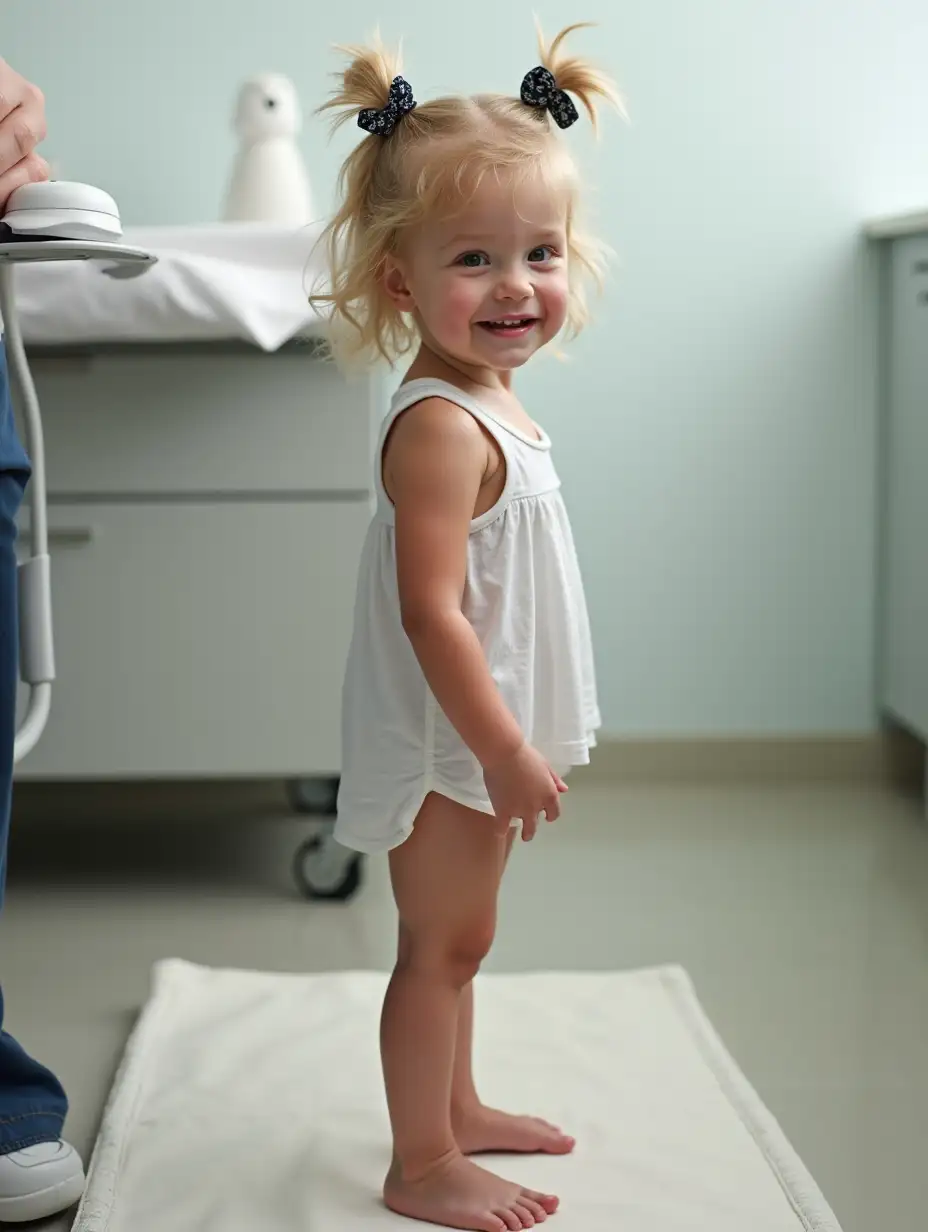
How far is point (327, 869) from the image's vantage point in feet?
6.15

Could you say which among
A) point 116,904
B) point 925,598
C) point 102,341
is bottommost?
point 116,904

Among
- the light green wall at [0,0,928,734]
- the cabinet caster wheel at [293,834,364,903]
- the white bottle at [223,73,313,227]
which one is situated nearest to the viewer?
the cabinet caster wheel at [293,834,364,903]

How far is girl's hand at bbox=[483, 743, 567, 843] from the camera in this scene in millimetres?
991

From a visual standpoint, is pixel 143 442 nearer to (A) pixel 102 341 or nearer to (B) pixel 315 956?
(A) pixel 102 341

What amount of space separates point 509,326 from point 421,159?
0.12m

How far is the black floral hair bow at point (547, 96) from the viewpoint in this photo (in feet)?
3.53

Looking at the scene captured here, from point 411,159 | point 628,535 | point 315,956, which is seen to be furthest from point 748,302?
point 411,159

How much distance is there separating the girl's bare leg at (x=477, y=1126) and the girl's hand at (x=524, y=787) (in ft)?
0.70

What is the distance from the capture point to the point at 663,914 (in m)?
1.85

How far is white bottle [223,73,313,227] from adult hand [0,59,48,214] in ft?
3.45

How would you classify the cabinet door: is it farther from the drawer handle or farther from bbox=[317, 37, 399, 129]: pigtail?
bbox=[317, 37, 399, 129]: pigtail

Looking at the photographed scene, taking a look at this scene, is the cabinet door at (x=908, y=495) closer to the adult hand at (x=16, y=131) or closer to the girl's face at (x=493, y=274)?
the girl's face at (x=493, y=274)

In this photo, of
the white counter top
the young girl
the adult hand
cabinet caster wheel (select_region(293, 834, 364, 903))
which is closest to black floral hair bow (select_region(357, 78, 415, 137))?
the young girl

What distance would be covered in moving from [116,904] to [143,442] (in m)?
0.55
